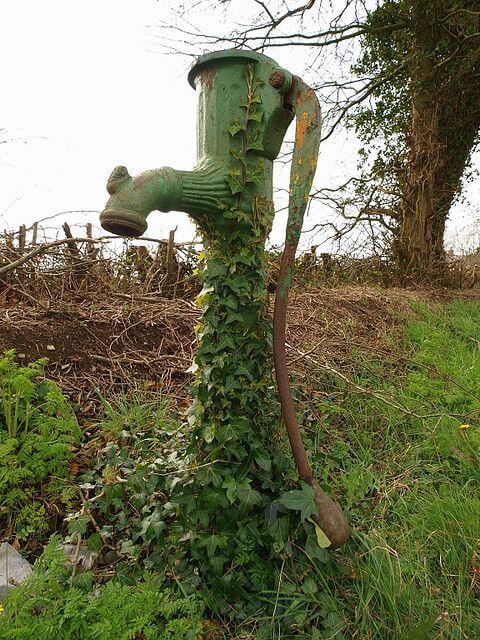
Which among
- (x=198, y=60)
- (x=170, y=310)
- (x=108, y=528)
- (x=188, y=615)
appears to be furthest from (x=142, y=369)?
(x=198, y=60)

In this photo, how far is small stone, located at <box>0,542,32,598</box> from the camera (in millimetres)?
1541

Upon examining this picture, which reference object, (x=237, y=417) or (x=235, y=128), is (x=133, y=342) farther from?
(x=235, y=128)

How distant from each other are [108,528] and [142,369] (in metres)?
1.21

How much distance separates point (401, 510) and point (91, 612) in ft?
3.71

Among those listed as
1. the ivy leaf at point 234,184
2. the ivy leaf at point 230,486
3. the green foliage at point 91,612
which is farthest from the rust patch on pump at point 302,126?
the green foliage at point 91,612

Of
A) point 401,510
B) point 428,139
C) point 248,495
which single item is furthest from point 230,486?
point 428,139

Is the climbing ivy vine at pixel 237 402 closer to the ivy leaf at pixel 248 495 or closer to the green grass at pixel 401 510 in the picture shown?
the ivy leaf at pixel 248 495

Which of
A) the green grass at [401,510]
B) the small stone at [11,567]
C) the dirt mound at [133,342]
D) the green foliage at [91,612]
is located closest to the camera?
the green foliage at [91,612]

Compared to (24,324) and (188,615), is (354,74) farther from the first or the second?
(188,615)

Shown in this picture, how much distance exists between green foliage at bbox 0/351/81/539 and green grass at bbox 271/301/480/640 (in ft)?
3.25

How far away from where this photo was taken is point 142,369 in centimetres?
285

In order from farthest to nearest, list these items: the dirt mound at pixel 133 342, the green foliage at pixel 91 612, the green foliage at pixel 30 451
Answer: the dirt mound at pixel 133 342 → the green foliage at pixel 30 451 → the green foliage at pixel 91 612

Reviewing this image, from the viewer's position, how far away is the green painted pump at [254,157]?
1.46 m

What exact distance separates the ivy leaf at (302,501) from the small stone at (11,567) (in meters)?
0.85
